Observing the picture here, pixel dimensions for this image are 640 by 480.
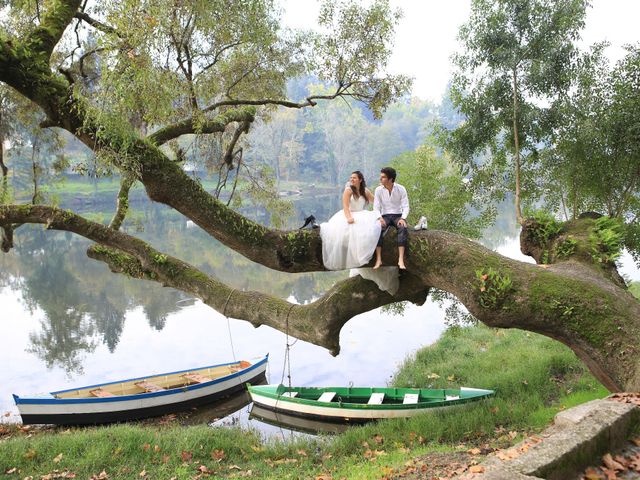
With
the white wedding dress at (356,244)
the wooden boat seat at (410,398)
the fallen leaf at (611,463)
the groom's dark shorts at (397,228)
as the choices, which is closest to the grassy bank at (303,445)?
the wooden boat seat at (410,398)

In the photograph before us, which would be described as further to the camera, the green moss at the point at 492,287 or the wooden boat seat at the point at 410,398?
the wooden boat seat at the point at 410,398

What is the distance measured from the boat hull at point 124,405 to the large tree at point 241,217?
360 cm

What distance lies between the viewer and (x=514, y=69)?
10.1 m

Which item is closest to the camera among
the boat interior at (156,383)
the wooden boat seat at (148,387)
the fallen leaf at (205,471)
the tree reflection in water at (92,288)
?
the fallen leaf at (205,471)

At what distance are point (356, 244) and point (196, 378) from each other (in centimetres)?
815

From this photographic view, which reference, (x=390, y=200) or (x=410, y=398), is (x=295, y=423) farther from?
(x=390, y=200)

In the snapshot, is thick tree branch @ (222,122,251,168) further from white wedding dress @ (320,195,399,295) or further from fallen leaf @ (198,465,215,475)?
fallen leaf @ (198,465,215,475)

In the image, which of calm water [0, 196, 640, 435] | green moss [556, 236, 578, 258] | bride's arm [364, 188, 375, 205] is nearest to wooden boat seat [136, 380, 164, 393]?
calm water [0, 196, 640, 435]

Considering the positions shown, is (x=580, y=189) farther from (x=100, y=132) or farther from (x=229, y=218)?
(x=100, y=132)

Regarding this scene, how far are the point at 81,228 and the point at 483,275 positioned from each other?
5770 millimetres

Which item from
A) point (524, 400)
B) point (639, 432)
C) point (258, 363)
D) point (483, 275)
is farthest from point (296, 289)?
point (639, 432)

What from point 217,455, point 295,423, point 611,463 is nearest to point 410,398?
point 295,423

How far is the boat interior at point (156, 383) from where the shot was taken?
11.8 meters

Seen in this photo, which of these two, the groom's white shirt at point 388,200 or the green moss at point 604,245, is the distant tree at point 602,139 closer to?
the green moss at point 604,245
